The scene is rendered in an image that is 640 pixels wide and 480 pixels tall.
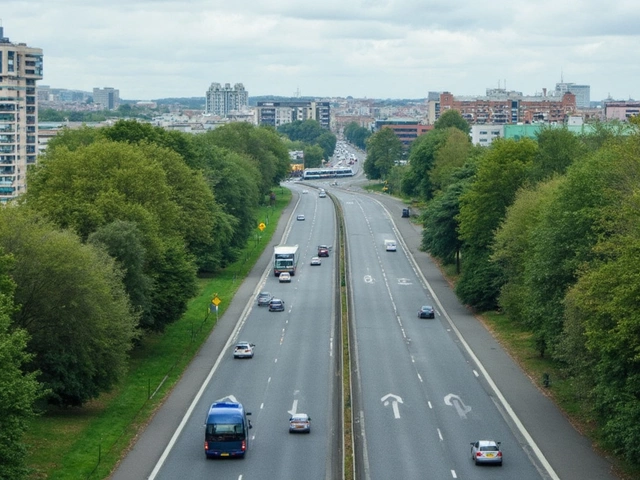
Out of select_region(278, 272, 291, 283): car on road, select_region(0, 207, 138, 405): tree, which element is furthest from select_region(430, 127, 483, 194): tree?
select_region(0, 207, 138, 405): tree

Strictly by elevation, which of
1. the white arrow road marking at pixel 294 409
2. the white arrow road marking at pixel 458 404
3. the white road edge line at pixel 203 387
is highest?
the white arrow road marking at pixel 458 404

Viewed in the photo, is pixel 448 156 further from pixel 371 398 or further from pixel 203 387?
pixel 371 398

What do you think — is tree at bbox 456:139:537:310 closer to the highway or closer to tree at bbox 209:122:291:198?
the highway

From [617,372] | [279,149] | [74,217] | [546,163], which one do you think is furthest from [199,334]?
[279,149]

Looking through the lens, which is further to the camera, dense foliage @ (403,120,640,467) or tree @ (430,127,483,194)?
tree @ (430,127,483,194)

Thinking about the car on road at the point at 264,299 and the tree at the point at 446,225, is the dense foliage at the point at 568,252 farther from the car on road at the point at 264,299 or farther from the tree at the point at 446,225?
the car on road at the point at 264,299

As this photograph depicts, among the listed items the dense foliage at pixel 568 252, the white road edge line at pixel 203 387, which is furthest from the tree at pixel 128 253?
the dense foliage at pixel 568 252
